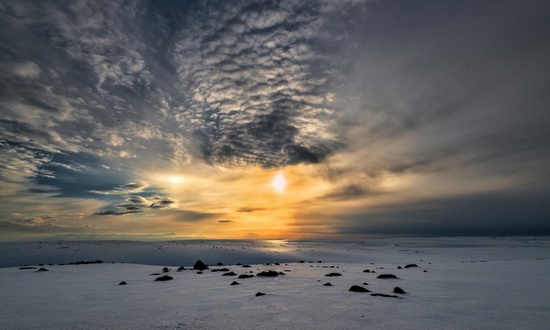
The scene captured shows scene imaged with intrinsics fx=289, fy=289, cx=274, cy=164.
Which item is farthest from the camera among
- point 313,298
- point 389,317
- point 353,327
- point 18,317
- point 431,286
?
point 431,286

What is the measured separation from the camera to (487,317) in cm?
480

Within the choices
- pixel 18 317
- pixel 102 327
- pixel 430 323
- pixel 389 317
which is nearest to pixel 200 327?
pixel 102 327

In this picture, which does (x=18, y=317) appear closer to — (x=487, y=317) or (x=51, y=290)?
(x=51, y=290)

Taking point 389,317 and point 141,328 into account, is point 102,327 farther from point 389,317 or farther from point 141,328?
point 389,317

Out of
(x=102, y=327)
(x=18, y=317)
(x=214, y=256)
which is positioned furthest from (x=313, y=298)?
(x=214, y=256)

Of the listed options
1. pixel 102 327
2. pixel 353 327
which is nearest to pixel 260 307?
pixel 353 327

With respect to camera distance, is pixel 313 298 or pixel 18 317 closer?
pixel 18 317

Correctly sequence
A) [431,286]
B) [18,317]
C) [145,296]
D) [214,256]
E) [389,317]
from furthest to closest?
[214,256]
[431,286]
[145,296]
[18,317]
[389,317]

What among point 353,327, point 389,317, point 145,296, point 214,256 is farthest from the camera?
point 214,256

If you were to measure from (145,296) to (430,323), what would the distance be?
639 cm

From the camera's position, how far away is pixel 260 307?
18.3ft

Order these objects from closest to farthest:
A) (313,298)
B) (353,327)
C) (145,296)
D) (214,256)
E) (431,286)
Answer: (353,327) < (313,298) < (145,296) < (431,286) < (214,256)

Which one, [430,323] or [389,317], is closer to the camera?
[430,323]

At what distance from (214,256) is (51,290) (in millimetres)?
20721
